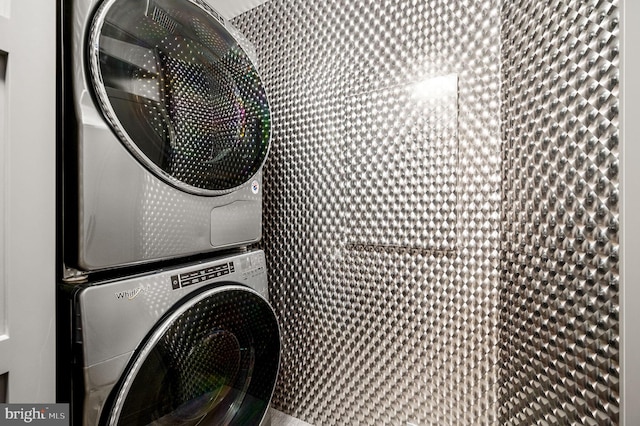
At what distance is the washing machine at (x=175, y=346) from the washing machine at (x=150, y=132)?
95 millimetres

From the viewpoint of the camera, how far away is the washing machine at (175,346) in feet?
2.70

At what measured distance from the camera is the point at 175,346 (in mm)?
999

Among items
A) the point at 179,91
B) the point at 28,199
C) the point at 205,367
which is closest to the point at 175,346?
the point at 205,367

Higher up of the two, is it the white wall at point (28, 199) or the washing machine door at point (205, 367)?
the white wall at point (28, 199)

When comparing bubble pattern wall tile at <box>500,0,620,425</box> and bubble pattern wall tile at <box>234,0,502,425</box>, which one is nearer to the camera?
bubble pattern wall tile at <box>500,0,620,425</box>

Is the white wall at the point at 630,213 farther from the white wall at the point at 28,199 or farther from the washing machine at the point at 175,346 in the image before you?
the white wall at the point at 28,199

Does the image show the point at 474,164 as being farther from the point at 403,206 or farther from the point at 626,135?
the point at 626,135

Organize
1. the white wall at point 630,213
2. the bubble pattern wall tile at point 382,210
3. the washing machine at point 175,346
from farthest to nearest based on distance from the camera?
the bubble pattern wall tile at point 382,210 < the washing machine at point 175,346 < the white wall at point 630,213

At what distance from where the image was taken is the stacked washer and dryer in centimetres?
83

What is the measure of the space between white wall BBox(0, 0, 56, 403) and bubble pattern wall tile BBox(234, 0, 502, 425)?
3.37 ft

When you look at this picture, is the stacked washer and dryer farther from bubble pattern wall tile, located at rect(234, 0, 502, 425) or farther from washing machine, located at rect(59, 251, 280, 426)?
bubble pattern wall tile, located at rect(234, 0, 502, 425)

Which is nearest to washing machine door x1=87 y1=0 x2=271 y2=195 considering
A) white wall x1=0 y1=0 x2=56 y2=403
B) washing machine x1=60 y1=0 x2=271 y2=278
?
washing machine x1=60 y1=0 x2=271 y2=278

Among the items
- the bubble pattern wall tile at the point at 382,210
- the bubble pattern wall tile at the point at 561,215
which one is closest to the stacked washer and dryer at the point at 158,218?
the bubble pattern wall tile at the point at 382,210

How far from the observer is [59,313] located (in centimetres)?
84
